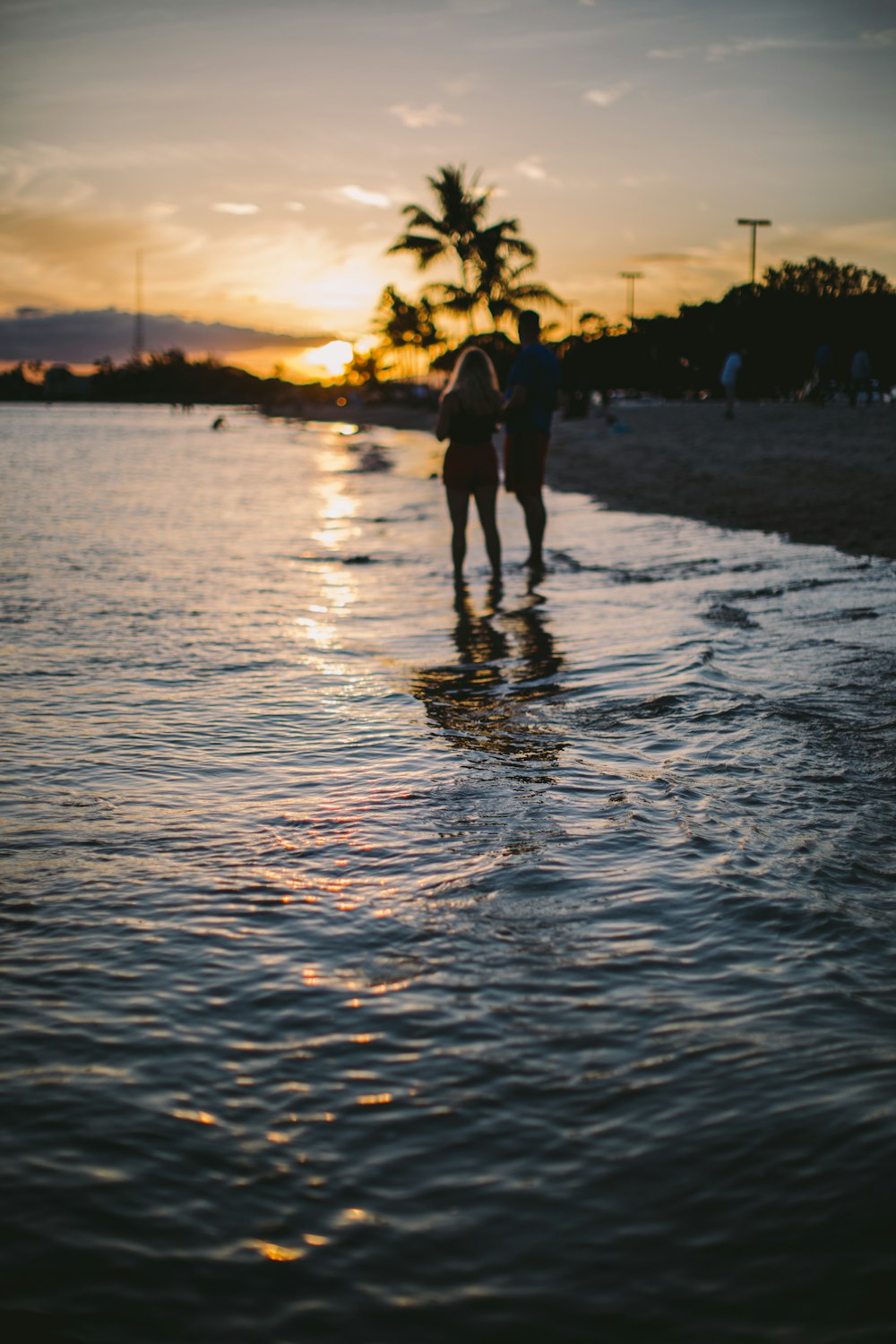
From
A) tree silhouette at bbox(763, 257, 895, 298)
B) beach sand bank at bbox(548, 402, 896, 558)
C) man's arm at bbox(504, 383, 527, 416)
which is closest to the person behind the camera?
man's arm at bbox(504, 383, 527, 416)

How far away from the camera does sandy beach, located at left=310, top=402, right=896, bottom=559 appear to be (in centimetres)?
Answer: 1167

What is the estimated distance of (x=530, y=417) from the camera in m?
8.59

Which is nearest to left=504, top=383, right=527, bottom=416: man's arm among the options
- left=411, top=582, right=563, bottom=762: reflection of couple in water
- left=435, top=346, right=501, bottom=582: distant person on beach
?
left=435, top=346, right=501, bottom=582: distant person on beach

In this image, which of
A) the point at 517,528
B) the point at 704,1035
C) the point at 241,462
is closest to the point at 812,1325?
the point at 704,1035

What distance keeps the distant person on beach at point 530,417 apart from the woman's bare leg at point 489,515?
40 centimetres

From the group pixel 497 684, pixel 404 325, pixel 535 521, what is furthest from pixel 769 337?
pixel 497 684

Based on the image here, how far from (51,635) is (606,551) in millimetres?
5319

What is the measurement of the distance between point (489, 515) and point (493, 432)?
0.61 metres

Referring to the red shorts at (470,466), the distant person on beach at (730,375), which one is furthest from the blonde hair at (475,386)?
the distant person on beach at (730,375)

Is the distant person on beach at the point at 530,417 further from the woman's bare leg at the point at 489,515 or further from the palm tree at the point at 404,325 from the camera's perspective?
the palm tree at the point at 404,325

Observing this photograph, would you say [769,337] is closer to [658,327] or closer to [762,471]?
[658,327]

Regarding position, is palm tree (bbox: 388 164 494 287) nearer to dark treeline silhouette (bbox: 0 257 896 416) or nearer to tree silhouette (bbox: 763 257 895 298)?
dark treeline silhouette (bbox: 0 257 896 416)

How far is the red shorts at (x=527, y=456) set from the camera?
8617 mm

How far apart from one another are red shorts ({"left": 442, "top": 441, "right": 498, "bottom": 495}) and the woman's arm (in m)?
0.16
